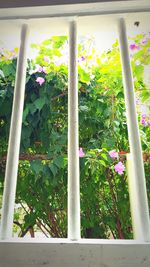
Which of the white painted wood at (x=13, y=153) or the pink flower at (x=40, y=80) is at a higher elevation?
the pink flower at (x=40, y=80)

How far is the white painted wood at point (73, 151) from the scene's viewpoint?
2.45 ft

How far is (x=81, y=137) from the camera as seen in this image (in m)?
1.18

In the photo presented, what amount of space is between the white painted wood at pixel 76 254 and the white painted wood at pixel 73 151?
6 cm

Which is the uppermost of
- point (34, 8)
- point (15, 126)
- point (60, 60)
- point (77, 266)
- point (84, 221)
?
point (34, 8)

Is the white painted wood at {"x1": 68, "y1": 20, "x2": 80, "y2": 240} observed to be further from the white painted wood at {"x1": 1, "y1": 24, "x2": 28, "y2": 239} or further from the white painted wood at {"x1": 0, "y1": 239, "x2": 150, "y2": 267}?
the white painted wood at {"x1": 1, "y1": 24, "x2": 28, "y2": 239}

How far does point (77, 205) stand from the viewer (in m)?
0.76

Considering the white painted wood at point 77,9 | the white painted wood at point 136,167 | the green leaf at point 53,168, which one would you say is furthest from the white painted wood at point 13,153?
the white painted wood at point 136,167

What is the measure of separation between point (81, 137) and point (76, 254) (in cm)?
61

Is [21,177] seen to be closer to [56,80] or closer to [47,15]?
[56,80]

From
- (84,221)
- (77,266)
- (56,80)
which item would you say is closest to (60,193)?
(84,221)

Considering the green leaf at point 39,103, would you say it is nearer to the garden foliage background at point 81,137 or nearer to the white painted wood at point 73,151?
the garden foliage background at point 81,137

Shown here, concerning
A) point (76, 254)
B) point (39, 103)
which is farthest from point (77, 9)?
point (76, 254)

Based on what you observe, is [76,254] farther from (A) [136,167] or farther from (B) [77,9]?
(B) [77,9]

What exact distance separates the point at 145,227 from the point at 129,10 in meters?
0.90
